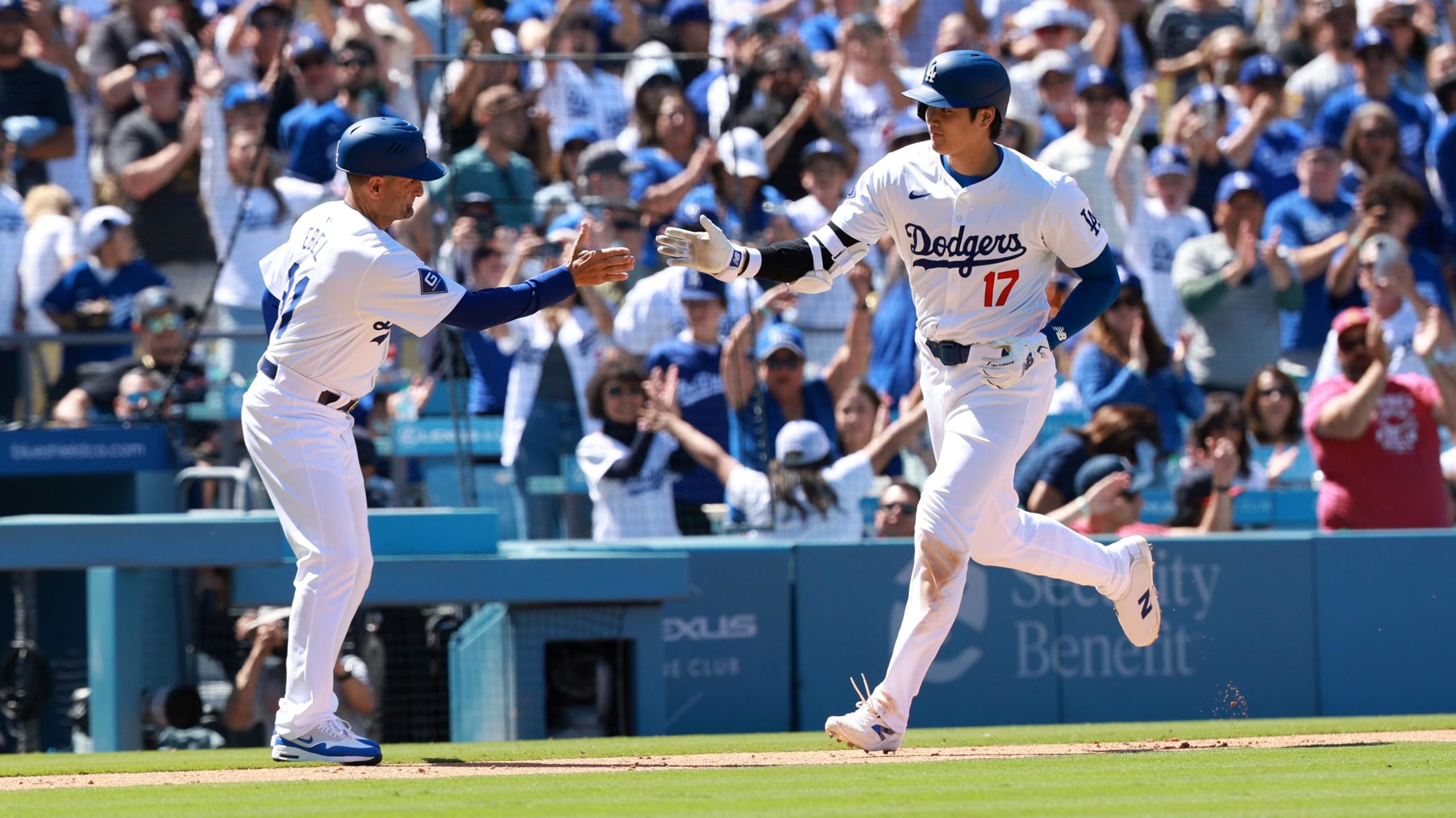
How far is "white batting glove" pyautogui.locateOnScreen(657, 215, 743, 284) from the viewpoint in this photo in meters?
6.19

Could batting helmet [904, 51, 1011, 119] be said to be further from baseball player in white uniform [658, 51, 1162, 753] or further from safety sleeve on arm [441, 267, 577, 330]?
safety sleeve on arm [441, 267, 577, 330]

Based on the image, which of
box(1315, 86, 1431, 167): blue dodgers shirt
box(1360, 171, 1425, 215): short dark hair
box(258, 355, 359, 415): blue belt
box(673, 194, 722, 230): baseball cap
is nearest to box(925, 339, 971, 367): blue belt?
box(258, 355, 359, 415): blue belt

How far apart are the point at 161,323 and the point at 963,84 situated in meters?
5.69

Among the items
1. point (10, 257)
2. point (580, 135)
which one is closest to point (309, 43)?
point (580, 135)

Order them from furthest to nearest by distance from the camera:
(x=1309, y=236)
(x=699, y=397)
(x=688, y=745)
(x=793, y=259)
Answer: (x=1309, y=236)
(x=699, y=397)
(x=688, y=745)
(x=793, y=259)

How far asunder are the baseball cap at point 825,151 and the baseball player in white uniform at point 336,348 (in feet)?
20.6

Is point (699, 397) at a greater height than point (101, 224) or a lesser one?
lesser

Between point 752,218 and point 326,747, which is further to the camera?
point 752,218

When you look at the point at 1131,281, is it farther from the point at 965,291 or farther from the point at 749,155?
the point at 965,291

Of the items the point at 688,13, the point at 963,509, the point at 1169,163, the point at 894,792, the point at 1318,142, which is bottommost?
the point at 894,792

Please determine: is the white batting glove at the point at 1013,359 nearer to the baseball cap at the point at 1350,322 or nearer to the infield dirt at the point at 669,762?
the infield dirt at the point at 669,762

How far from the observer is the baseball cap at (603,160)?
11.4 metres

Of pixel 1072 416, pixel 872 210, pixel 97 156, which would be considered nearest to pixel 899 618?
pixel 1072 416

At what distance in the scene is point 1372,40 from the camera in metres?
13.9
